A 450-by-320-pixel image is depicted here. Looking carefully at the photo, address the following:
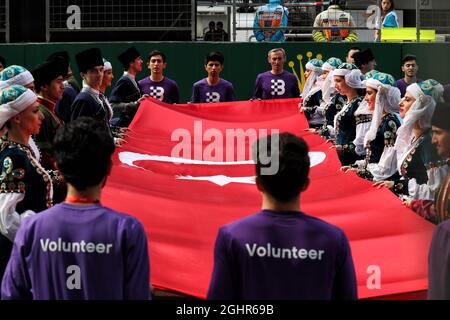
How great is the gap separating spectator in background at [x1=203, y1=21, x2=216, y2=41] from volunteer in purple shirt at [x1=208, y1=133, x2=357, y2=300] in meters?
13.7

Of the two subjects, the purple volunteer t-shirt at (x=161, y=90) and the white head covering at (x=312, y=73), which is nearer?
the purple volunteer t-shirt at (x=161, y=90)

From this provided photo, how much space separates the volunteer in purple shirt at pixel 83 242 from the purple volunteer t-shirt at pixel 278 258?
0.34m

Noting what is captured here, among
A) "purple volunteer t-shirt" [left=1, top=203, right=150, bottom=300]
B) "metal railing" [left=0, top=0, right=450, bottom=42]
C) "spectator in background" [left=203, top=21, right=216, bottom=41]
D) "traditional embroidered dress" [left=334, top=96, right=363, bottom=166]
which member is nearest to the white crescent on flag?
"traditional embroidered dress" [left=334, top=96, right=363, bottom=166]

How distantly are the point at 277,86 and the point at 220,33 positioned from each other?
2380 mm

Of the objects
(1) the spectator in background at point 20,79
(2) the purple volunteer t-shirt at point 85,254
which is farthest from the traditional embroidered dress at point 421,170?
(2) the purple volunteer t-shirt at point 85,254

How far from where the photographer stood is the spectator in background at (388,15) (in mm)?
17141

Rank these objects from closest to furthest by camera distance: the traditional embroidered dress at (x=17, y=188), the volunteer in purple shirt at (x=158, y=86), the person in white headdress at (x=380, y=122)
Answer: the traditional embroidered dress at (x=17, y=188)
the person in white headdress at (x=380, y=122)
the volunteer in purple shirt at (x=158, y=86)

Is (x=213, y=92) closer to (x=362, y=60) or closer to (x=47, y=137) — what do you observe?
(x=362, y=60)

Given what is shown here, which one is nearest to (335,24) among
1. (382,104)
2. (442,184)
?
(382,104)

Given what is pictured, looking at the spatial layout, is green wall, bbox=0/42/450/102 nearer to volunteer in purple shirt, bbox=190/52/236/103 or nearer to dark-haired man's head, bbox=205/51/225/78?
dark-haired man's head, bbox=205/51/225/78

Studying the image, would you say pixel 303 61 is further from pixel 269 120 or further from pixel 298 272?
pixel 298 272

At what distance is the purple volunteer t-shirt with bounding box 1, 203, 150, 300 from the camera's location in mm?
3502

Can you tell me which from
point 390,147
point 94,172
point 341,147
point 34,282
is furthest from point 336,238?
point 341,147

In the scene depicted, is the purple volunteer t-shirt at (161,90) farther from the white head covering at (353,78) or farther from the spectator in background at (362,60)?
the white head covering at (353,78)
